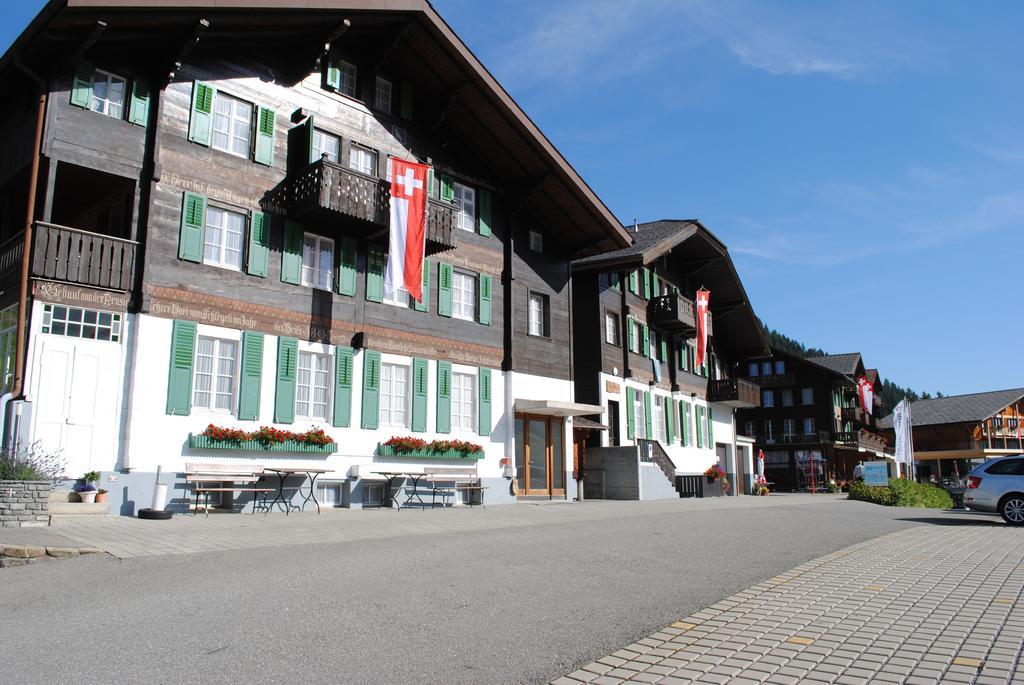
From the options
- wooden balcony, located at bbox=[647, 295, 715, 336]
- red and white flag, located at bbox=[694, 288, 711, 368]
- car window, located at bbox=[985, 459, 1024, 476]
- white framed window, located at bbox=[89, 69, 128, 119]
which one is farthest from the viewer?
red and white flag, located at bbox=[694, 288, 711, 368]

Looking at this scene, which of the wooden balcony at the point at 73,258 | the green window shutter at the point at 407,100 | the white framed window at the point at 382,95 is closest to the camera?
the wooden balcony at the point at 73,258

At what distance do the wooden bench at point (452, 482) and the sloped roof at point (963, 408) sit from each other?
73.9 m

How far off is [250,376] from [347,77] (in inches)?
325

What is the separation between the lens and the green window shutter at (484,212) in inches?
942

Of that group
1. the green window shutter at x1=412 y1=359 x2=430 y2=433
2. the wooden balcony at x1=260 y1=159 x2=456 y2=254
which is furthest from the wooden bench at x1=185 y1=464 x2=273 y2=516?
the wooden balcony at x1=260 y1=159 x2=456 y2=254

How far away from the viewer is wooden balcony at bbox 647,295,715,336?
32.3 meters

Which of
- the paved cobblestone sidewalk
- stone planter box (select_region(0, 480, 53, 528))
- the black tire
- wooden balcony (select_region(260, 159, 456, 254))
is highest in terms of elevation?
wooden balcony (select_region(260, 159, 456, 254))

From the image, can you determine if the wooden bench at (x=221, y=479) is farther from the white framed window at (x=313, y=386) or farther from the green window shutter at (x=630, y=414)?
the green window shutter at (x=630, y=414)

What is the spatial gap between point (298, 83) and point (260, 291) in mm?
5236

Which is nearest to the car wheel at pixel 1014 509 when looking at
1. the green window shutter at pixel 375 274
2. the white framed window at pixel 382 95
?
the green window shutter at pixel 375 274

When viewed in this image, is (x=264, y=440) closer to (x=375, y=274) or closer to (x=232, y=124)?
(x=375, y=274)

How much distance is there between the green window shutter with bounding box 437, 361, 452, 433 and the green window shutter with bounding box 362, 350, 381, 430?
213 centimetres

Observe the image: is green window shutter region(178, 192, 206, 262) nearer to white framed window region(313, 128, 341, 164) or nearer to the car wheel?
white framed window region(313, 128, 341, 164)

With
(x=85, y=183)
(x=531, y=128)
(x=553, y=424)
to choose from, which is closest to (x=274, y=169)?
(x=85, y=183)
